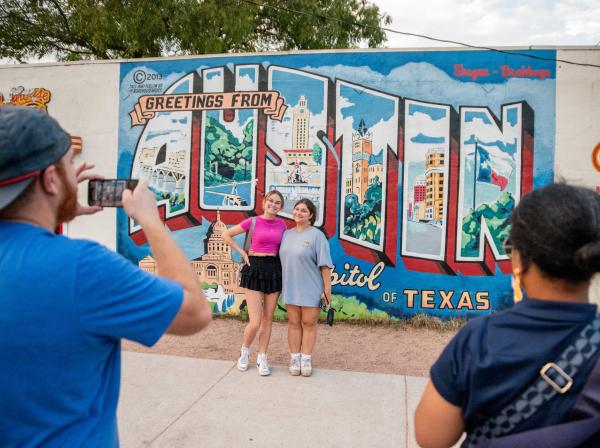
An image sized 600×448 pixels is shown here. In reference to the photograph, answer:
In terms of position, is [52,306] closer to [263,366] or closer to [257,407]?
[257,407]

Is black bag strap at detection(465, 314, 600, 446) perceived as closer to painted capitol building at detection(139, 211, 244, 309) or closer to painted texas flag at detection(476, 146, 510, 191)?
painted texas flag at detection(476, 146, 510, 191)

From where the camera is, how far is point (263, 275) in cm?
494

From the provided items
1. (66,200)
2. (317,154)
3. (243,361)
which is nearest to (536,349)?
(66,200)

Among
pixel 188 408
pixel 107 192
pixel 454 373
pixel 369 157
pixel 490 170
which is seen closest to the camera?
pixel 454 373

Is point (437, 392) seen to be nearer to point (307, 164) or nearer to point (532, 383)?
point (532, 383)

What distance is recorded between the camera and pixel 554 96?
257 inches

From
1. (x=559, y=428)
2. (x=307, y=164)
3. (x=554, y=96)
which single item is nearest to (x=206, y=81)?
(x=307, y=164)

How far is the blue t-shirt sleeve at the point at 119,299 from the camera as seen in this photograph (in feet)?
3.93

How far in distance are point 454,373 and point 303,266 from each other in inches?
140

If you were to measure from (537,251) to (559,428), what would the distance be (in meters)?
0.44

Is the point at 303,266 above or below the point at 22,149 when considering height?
below

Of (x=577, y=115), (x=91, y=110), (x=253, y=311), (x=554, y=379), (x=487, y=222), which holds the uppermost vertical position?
(x=91, y=110)

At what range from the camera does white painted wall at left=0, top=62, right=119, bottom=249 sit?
748cm

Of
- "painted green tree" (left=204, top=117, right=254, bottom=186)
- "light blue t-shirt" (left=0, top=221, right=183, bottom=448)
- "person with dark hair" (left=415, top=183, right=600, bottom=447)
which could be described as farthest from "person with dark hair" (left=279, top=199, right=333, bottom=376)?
"light blue t-shirt" (left=0, top=221, right=183, bottom=448)
